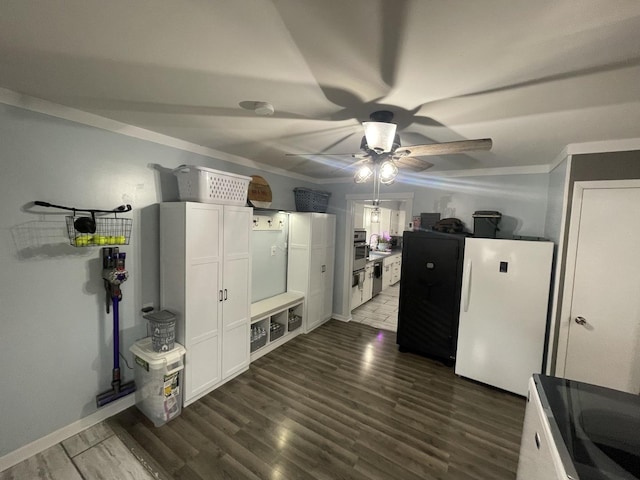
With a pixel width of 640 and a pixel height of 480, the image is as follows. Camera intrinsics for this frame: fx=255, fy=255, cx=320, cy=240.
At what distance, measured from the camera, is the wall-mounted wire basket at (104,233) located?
188cm

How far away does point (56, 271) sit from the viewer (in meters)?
1.86

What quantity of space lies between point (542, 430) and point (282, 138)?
2.50 m

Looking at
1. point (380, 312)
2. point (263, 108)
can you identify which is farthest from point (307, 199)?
point (380, 312)

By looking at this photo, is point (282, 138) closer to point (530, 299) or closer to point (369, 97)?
point (369, 97)

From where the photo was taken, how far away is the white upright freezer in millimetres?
2490

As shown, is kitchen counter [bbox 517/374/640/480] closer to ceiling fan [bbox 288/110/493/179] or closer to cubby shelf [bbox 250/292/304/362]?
ceiling fan [bbox 288/110/493/179]

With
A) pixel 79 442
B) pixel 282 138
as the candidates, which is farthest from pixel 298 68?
pixel 79 442

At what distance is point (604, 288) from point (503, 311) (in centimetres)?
78

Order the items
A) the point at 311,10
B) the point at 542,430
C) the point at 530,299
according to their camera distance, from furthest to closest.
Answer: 1. the point at 530,299
2. the point at 542,430
3. the point at 311,10

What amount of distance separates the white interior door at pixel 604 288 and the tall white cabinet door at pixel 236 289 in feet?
10.0

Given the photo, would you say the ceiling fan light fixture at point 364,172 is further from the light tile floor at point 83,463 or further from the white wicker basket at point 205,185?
the light tile floor at point 83,463

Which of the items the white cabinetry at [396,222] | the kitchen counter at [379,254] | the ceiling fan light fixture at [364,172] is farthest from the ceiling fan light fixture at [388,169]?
the white cabinetry at [396,222]

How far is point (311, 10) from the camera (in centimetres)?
90

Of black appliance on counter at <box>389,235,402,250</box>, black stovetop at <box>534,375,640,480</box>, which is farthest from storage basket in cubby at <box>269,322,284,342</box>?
black appliance on counter at <box>389,235,402,250</box>
